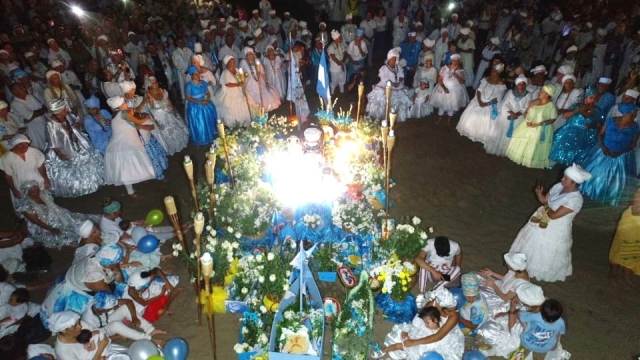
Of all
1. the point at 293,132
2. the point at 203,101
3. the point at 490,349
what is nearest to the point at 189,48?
the point at 203,101

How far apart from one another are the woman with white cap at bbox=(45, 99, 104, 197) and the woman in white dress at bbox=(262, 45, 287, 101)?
5.38m

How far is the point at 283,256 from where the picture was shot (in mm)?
6594

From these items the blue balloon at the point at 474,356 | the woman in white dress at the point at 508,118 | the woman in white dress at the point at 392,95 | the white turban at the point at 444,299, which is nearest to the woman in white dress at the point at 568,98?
the woman in white dress at the point at 508,118

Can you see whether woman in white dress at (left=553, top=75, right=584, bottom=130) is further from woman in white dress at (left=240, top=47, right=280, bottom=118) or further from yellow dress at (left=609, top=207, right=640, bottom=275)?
woman in white dress at (left=240, top=47, right=280, bottom=118)

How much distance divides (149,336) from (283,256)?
84.7 inches

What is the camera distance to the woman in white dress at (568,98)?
30.7ft

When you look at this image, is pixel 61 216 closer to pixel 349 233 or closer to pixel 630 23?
pixel 349 233

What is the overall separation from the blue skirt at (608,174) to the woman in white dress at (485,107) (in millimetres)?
2496

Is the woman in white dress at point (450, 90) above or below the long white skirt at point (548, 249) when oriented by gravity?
above

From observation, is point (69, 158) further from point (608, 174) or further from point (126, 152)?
point (608, 174)

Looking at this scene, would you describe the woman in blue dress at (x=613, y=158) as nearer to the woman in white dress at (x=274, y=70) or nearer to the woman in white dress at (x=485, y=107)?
the woman in white dress at (x=485, y=107)

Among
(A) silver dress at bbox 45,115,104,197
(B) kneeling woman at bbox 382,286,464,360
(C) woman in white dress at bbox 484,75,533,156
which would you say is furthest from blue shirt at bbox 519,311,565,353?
(A) silver dress at bbox 45,115,104,197

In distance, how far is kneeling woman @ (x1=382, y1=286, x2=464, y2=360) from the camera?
5.14 meters

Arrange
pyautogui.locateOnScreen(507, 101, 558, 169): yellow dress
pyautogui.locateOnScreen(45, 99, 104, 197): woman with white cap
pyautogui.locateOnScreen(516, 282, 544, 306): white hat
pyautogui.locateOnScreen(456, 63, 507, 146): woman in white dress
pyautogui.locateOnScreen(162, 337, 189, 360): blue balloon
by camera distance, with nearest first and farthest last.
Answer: pyautogui.locateOnScreen(516, 282, 544, 306): white hat, pyautogui.locateOnScreen(162, 337, 189, 360): blue balloon, pyautogui.locateOnScreen(45, 99, 104, 197): woman with white cap, pyautogui.locateOnScreen(507, 101, 558, 169): yellow dress, pyautogui.locateOnScreen(456, 63, 507, 146): woman in white dress
